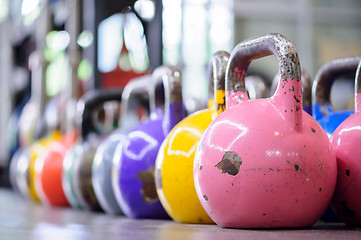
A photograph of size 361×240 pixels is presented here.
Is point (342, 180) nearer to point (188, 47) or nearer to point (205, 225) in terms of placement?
point (205, 225)

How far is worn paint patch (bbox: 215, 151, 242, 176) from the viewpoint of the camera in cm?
120

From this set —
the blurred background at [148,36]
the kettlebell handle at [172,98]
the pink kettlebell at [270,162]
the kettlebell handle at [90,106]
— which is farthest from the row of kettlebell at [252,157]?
the kettlebell handle at [90,106]

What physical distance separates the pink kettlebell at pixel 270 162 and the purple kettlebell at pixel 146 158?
15.1 inches

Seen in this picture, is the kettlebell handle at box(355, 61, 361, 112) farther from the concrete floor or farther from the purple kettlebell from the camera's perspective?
the purple kettlebell

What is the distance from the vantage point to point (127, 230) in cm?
135

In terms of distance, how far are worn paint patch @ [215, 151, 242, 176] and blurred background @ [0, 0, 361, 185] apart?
0.83m

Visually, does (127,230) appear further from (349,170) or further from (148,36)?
(148,36)

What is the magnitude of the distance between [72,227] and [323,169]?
0.70 metres

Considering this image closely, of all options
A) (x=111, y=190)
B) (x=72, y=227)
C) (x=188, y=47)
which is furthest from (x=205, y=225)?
(x=188, y=47)

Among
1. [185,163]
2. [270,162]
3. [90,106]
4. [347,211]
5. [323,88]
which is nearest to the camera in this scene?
[270,162]

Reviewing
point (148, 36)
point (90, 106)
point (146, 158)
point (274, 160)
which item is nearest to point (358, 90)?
point (274, 160)

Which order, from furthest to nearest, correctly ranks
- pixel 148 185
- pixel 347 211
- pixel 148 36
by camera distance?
pixel 148 36 → pixel 148 185 → pixel 347 211

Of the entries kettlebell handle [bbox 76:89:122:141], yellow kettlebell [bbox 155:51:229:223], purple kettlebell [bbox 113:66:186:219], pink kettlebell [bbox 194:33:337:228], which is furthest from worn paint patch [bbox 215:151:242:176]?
kettlebell handle [bbox 76:89:122:141]

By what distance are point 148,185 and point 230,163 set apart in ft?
1.64
